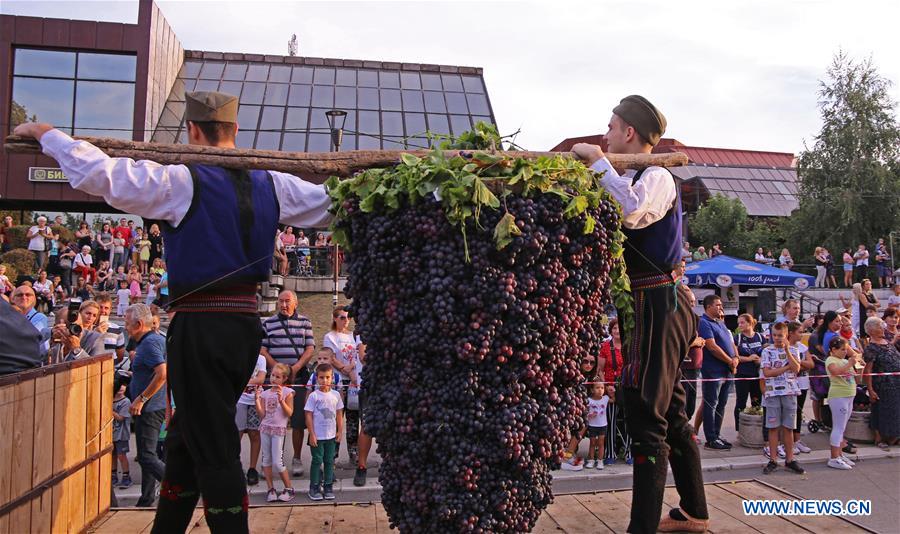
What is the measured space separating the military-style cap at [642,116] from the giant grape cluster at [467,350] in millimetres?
1004

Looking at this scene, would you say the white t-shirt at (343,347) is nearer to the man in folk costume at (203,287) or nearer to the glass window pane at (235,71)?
the man in folk costume at (203,287)

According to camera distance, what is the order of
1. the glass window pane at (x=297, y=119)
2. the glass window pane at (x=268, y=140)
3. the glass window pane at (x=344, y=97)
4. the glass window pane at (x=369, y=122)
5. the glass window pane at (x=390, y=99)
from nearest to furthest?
1. the glass window pane at (x=268, y=140)
2. the glass window pane at (x=297, y=119)
3. the glass window pane at (x=369, y=122)
4. the glass window pane at (x=344, y=97)
5. the glass window pane at (x=390, y=99)

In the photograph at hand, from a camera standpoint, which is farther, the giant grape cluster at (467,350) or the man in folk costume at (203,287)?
the man in folk costume at (203,287)

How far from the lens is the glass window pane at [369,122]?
22031mm

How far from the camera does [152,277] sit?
15.6 meters

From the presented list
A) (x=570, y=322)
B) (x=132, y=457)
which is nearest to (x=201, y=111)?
(x=570, y=322)

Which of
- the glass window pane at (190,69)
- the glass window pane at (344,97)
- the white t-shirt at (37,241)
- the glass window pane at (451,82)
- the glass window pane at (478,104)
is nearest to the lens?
the white t-shirt at (37,241)

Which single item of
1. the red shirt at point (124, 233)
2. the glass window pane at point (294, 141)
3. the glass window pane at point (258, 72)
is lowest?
the red shirt at point (124, 233)

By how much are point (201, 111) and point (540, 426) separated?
2106mm

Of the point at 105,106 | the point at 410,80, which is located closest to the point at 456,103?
the point at 410,80

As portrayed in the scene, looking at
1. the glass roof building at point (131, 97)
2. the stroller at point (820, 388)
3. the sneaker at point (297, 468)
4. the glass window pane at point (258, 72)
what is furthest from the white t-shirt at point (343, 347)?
the glass window pane at point (258, 72)

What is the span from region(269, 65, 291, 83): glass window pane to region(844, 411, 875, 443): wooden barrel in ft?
71.4

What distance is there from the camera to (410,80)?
26.1 m

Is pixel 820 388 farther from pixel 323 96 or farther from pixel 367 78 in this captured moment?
pixel 367 78
